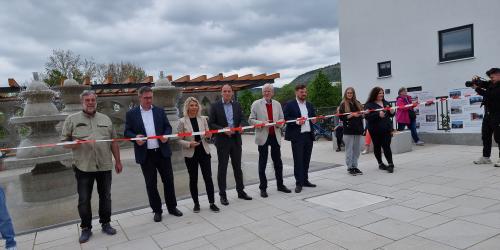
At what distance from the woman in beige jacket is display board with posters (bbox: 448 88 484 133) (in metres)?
7.49

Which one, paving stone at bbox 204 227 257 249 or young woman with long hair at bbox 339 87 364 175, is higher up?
young woman with long hair at bbox 339 87 364 175

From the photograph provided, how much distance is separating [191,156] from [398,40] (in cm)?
1150

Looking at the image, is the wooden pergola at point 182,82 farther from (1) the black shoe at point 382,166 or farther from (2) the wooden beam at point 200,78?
(1) the black shoe at point 382,166

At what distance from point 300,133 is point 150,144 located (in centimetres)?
241

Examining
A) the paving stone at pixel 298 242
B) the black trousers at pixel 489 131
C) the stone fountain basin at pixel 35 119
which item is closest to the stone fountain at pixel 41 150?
the stone fountain basin at pixel 35 119

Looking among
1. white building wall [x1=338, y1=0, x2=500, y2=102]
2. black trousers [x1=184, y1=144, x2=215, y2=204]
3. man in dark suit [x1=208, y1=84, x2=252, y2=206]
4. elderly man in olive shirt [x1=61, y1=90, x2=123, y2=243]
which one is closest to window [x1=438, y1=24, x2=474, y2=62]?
white building wall [x1=338, y1=0, x2=500, y2=102]

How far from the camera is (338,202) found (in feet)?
16.3

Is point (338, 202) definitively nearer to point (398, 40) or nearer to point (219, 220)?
point (219, 220)

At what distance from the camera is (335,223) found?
4.12 meters

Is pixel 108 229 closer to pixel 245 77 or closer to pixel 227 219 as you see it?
pixel 227 219

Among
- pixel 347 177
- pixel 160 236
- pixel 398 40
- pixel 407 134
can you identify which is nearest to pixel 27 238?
pixel 160 236

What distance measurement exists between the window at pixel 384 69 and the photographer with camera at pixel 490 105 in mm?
7701

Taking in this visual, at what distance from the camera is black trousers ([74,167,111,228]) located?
4270 mm

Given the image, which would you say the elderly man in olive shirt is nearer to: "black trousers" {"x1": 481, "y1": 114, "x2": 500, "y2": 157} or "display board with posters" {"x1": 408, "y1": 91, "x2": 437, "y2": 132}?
"black trousers" {"x1": 481, "y1": 114, "x2": 500, "y2": 157}
